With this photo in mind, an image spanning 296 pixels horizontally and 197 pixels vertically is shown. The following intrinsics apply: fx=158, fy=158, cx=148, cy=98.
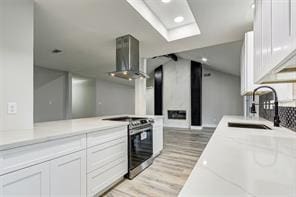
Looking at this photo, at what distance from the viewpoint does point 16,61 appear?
1590 millimetres

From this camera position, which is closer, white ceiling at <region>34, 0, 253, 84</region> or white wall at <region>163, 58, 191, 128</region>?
white ceiling at <region>34, 0, 253, 84</region>

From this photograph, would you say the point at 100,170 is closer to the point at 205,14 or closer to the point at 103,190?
the point at 103,190

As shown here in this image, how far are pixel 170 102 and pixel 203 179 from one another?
7.61m

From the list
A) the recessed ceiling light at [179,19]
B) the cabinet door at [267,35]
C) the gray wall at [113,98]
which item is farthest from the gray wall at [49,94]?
the cabinet door at [267,35]

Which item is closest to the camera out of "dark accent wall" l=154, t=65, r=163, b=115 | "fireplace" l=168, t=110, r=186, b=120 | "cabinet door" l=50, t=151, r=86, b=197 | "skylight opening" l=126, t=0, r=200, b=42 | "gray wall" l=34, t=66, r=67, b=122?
"cabinet door" l=50, t=151, r=86, b=197

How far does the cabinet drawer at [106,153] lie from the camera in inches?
69.1

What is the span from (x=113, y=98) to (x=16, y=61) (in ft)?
22.4

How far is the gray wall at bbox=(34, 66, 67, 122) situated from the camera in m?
4.72

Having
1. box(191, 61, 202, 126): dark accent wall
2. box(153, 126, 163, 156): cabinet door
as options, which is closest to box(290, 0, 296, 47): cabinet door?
box(153, 126, 163, 156): cabinet door

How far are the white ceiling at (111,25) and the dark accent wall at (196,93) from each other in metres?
4.25

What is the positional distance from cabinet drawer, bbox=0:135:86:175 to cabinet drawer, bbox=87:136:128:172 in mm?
215

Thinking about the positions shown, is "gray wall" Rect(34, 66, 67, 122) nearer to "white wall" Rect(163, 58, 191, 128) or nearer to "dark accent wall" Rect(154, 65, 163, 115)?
"dark accent wall" Rect(154, 65, 163, 115)

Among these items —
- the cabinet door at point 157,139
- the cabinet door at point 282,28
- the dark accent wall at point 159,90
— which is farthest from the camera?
the dark accent wall at point 159,90

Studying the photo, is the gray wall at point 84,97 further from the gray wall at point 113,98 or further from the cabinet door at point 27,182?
the cabinet door at point 27,182
